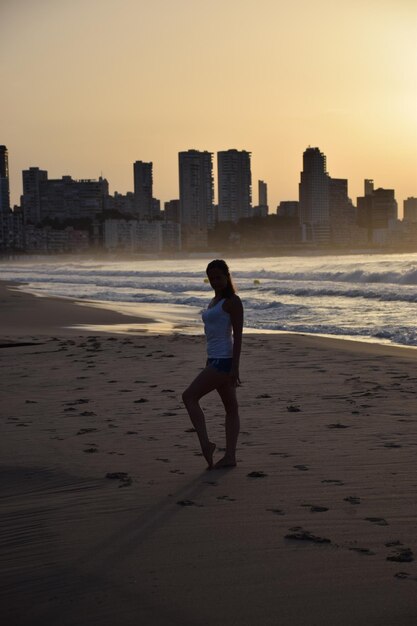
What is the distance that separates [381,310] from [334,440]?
18.6 meters

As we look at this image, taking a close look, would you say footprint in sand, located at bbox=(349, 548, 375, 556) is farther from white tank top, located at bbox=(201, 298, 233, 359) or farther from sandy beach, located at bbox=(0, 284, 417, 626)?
white tank top, located at bbox=(201, 298, 233, 359)

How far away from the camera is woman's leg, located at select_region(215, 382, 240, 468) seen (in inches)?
251

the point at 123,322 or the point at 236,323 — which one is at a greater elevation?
the point at 236,323

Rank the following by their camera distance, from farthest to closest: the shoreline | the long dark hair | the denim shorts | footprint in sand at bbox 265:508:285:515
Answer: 1. the shoreline
2. the denim shorts
3. the long dark hair
4. footprint in sand at bbox 265:508:285:515

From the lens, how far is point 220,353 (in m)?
6.41

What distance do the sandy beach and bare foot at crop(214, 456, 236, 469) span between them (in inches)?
3.0

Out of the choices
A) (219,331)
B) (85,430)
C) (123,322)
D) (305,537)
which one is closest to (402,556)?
(305,537)

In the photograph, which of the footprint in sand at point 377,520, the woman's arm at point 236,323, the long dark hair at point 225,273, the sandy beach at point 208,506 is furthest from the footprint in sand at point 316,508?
the long dark hair at point 225,273

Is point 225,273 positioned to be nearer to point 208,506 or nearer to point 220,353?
point 220,353

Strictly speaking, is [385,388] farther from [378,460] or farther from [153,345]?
[153,345]

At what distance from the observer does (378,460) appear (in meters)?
6.39

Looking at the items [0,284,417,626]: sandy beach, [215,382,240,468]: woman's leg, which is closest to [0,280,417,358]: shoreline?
[0,284,417,626]: sandy beach

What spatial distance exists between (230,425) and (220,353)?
602 mm

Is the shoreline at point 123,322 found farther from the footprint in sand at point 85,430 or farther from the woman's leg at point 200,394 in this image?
the woman's leg at point 200,394
